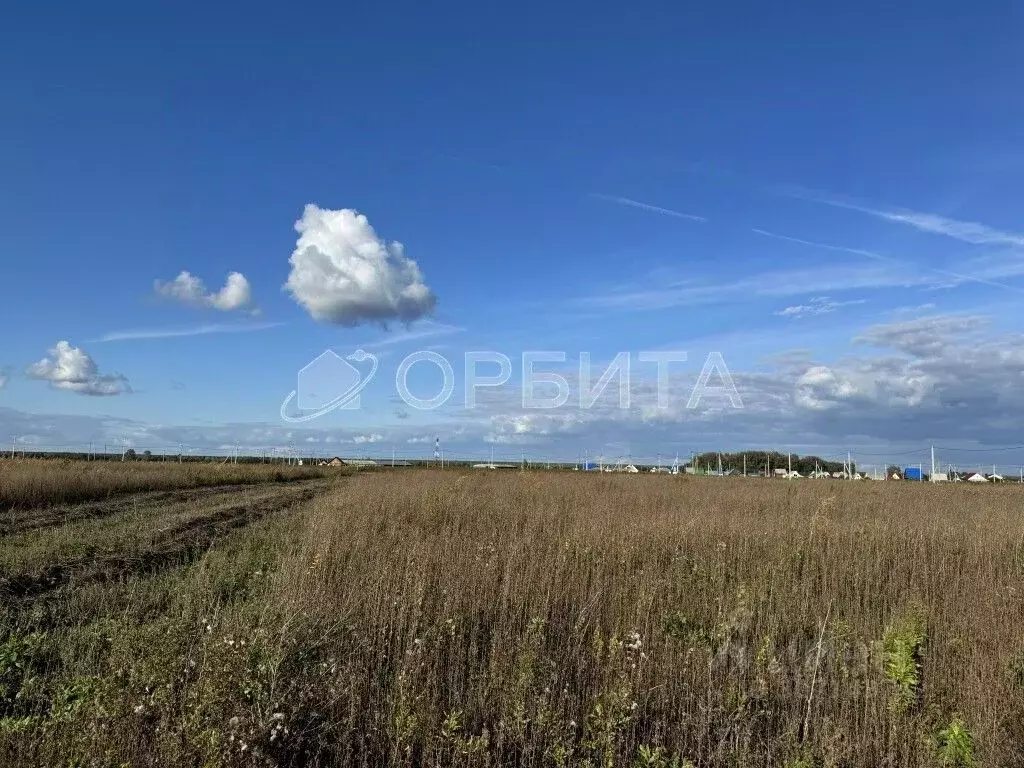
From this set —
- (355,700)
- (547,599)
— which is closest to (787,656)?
(547,599)

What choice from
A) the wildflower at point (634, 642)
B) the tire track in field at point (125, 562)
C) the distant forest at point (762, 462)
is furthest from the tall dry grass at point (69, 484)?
the distant forest at point (762, 462)

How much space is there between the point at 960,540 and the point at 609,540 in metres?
5.20

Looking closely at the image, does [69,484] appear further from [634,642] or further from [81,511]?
[634,642]

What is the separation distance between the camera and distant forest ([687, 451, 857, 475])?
69.2 m

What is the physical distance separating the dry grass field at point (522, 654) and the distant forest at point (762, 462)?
63.7 meters

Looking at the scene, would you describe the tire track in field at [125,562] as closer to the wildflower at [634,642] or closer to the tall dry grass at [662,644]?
the tall dry grass at [662,644]

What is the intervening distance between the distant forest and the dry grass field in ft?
209

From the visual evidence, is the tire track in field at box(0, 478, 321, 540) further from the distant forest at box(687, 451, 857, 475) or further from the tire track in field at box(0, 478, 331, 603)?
the distant forest at box(687, 451, 857, 475)

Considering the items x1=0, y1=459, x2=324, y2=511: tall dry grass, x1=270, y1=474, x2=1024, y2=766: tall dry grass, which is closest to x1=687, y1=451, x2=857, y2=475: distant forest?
x1=0, y1=459, x2=324, y2=511: tall dry grass

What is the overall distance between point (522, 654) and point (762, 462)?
71.1 m

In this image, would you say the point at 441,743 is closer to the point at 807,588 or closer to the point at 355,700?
the point at 355,700

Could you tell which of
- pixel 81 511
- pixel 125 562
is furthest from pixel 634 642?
pixel 81 511

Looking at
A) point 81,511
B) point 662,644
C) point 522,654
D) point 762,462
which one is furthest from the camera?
point 762,462

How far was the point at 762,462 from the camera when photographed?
69.6 meters
